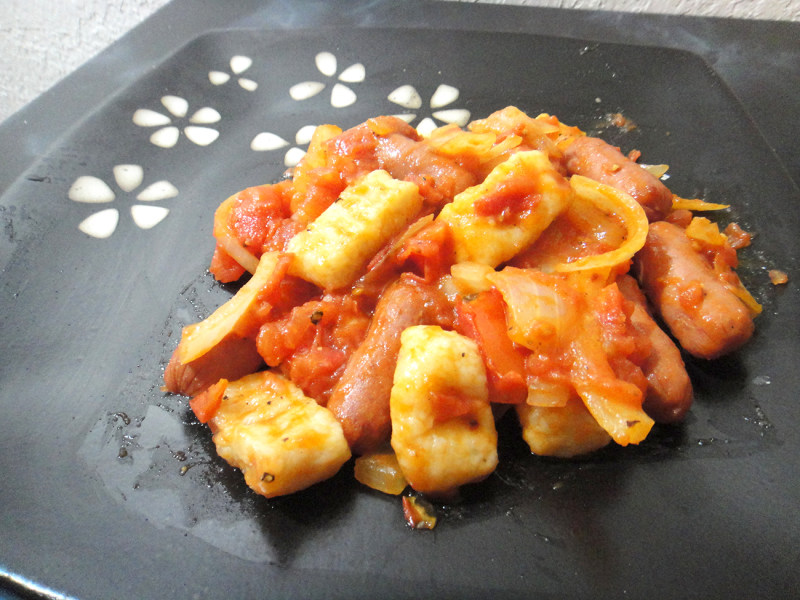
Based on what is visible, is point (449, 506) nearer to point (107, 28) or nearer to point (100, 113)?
point (100, 113)

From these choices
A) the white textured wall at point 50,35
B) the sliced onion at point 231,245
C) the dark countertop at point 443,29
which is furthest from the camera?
the white textured wall at point 50,35

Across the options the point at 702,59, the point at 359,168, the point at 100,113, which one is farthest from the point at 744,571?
the point at 100,113

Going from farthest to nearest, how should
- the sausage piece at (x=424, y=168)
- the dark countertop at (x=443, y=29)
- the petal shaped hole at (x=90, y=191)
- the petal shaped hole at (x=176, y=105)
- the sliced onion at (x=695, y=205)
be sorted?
the petal shaped hole at (x=176, y=105) < the dark countertop at (x=443, y=29) < the petal shaped hole at (x=90, y=191) < the sliced onion at (x=695, y=205) < the sausage piece at (x=424, y=168)

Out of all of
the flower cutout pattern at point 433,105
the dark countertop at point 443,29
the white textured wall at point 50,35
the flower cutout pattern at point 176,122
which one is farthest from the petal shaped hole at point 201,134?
the white textured wall at point 50,35

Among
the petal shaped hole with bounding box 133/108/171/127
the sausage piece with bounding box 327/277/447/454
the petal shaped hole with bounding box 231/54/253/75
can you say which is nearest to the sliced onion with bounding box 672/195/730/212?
the sausage piece with bounding box 327/277/447/454

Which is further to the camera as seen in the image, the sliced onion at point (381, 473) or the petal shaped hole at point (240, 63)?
the petal shaped hole at point (240, 63)

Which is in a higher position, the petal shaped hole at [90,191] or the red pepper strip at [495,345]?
the petal shaped hole at [90,191]

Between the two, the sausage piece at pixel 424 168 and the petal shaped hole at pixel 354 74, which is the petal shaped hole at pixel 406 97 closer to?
the petal shaped hole at pixel 354 74
